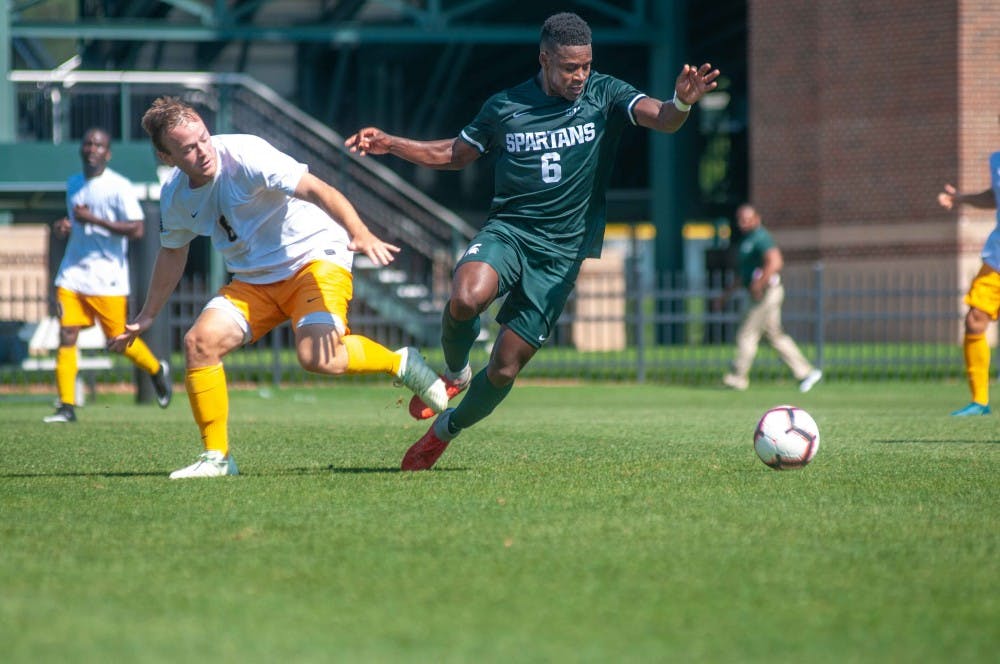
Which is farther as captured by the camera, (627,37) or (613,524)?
(627,37)

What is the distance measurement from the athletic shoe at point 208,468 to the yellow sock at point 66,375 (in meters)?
4.98

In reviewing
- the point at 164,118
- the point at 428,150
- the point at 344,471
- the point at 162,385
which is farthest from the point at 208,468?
the point at 162,385

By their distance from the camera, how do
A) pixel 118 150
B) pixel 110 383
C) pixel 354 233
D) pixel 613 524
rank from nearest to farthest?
pixel 613 524 < pixel 354 233 < pixel 118 150 < pixel 110 383

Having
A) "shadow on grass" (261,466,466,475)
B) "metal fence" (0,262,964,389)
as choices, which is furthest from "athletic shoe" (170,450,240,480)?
"metal fence" (0,262,964,389)

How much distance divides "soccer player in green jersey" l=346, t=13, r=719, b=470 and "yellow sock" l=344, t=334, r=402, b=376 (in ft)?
1.26

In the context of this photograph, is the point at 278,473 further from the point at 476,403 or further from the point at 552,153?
the point at 552,153

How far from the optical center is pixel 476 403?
7.35 metres

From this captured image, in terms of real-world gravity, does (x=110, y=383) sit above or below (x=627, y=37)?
below

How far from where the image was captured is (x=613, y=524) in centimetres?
559

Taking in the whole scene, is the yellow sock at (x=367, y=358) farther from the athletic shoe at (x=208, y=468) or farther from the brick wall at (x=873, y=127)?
the brick wall at (x=873, y=127)

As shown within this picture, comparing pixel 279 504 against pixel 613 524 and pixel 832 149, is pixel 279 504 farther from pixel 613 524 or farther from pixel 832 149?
pixel 832 149

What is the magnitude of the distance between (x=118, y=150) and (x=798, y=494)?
11.4 metres

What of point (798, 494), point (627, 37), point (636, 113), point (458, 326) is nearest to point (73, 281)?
point (458, 326)

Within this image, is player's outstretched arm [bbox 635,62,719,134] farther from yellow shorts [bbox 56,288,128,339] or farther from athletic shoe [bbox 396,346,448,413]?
yellow shorts [bbox 56,288,128,339]
